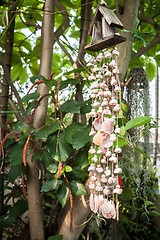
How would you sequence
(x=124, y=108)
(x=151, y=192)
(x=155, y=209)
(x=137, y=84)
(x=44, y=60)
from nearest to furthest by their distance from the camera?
(x=124, y=108) < (x=44, y=60) < (x=137, y=84) < (x=151, y=192) < (x=155, y=209)

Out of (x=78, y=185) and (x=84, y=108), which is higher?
(x=84, y=108)

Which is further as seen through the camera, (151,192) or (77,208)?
(151,192)

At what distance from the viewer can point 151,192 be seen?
6.89 feet

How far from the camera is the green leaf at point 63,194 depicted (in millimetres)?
882

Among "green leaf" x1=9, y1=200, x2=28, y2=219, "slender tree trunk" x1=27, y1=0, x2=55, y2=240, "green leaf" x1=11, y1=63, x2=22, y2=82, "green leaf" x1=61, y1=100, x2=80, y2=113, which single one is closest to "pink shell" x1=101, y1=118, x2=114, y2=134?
"green leaf" x1=61, y1=100, x2=80, y2=113

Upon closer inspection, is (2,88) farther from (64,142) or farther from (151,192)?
(151,192)

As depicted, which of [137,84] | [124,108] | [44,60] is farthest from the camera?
[137,84]

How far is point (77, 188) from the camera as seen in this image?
2.92ft

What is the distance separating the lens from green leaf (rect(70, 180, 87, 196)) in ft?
2.89

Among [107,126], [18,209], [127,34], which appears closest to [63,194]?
[18,209]

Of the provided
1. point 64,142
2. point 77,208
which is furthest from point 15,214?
point 64,142

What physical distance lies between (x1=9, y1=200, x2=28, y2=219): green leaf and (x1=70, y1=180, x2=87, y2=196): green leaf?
332 millimetres

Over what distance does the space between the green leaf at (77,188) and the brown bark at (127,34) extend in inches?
16.4

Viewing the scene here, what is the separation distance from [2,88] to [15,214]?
1.91ft
